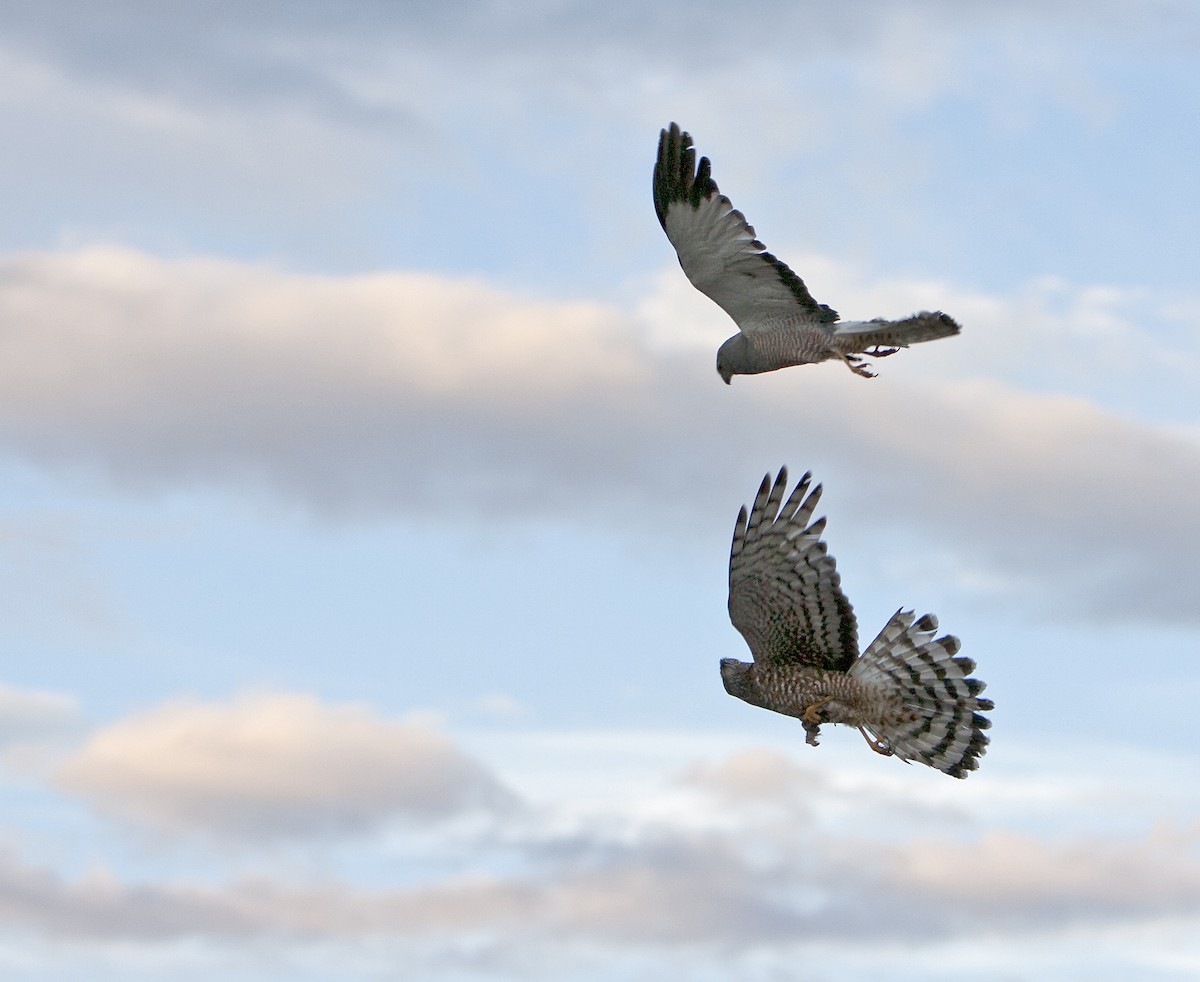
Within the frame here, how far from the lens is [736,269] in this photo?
14.9m

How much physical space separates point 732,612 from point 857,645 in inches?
41.6

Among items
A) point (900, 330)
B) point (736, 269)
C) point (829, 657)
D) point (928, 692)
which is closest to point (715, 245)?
point (736, 269)

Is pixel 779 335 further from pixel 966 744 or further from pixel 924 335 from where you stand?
pixel 966 744

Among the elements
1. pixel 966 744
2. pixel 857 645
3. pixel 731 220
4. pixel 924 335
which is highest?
pixel 731 220

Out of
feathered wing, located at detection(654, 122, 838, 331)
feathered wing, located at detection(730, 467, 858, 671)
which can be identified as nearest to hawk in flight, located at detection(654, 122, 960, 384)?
feathered wing, located at detection(654, 122, 838, 331)

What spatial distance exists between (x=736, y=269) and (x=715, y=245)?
0.28 metres

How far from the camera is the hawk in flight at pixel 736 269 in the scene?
1472 cm

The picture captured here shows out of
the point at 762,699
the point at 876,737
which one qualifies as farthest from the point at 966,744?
the point at 762,699

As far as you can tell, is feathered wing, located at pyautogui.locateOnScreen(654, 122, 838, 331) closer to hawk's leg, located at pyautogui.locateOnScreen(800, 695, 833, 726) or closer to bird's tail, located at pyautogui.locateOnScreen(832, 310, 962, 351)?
bird's tail, located at pyautogui.locateOnScreen(832, 310, 962, 351)

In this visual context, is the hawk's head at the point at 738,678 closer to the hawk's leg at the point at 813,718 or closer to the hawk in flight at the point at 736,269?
the hawk's leg at the point at 813,718

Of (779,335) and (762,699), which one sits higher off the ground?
(779,335)

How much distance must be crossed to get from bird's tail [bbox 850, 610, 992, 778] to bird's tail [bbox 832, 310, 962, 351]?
2.26 metres

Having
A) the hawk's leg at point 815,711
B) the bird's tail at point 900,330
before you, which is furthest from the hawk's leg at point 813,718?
the bird's tail at point 900,330

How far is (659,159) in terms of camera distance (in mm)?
15062
